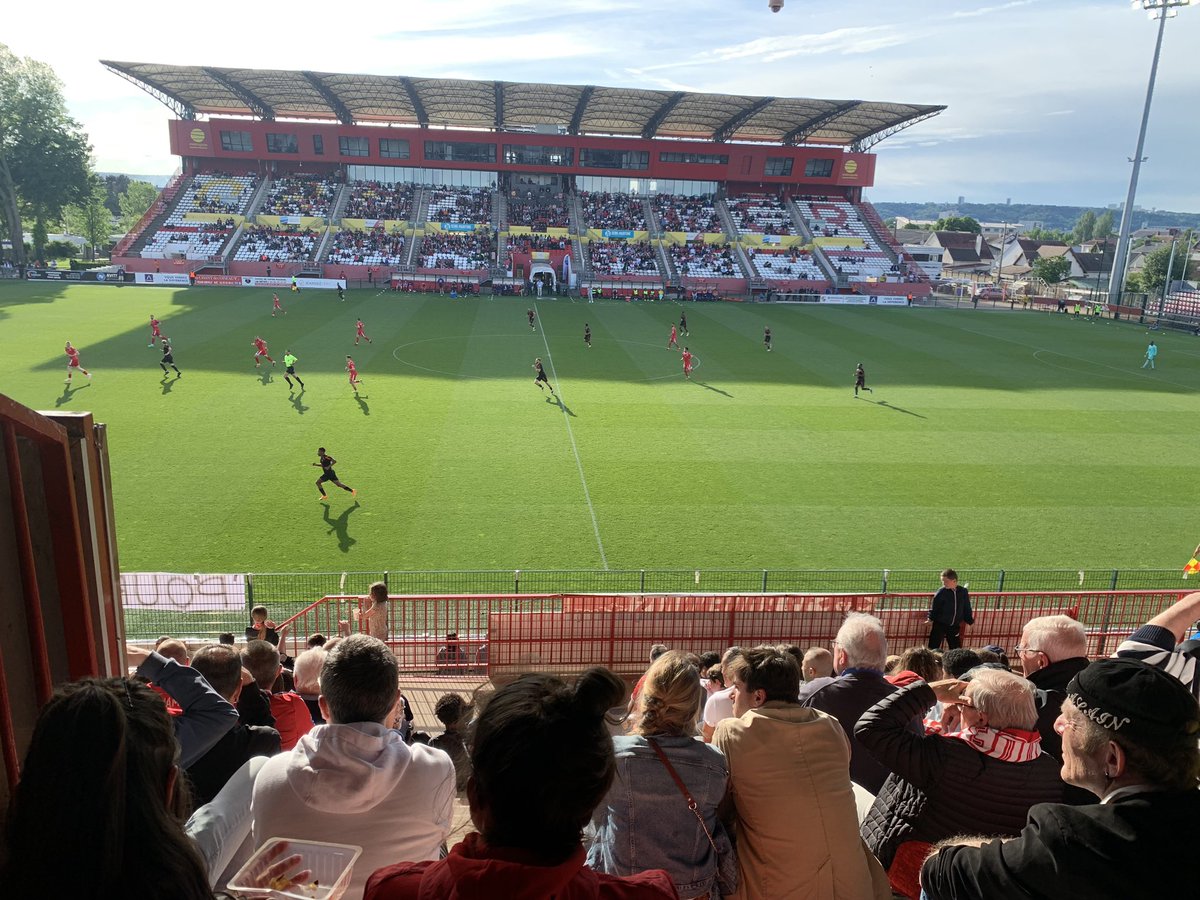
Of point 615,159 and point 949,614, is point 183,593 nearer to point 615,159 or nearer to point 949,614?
point 949,614

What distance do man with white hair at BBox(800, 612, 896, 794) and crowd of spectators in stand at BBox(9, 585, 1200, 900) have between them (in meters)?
0.02

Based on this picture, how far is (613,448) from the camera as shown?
20.7 m

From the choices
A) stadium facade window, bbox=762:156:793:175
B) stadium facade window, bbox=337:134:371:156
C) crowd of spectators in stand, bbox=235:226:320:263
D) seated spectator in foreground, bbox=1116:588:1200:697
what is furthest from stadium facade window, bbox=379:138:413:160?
seated spectator in foreground, bbox=1116:588:1200:697

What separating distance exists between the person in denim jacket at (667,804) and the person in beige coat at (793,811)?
0.48 ft

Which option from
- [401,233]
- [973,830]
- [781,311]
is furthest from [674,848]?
[401,233]

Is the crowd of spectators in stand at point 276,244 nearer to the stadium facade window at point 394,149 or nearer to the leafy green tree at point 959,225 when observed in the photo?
the stadium facade window at point 394,149

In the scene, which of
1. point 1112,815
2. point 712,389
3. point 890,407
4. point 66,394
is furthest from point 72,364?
point 1112,815

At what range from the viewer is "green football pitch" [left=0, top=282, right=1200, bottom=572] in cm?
1501

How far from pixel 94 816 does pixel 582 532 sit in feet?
45.0

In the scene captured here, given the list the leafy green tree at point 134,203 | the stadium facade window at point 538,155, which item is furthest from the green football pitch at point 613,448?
the leafy green tree at point 134,203

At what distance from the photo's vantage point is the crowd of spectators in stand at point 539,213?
65688 mm

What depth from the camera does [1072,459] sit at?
69.7 ft

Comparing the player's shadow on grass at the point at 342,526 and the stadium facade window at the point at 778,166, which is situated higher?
the stadium facade window at the point at 778,166

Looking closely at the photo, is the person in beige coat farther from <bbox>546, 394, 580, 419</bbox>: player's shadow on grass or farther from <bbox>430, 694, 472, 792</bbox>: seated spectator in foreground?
<bbox>546, 394, 580, 419</bbox>: player's shadow on grass
